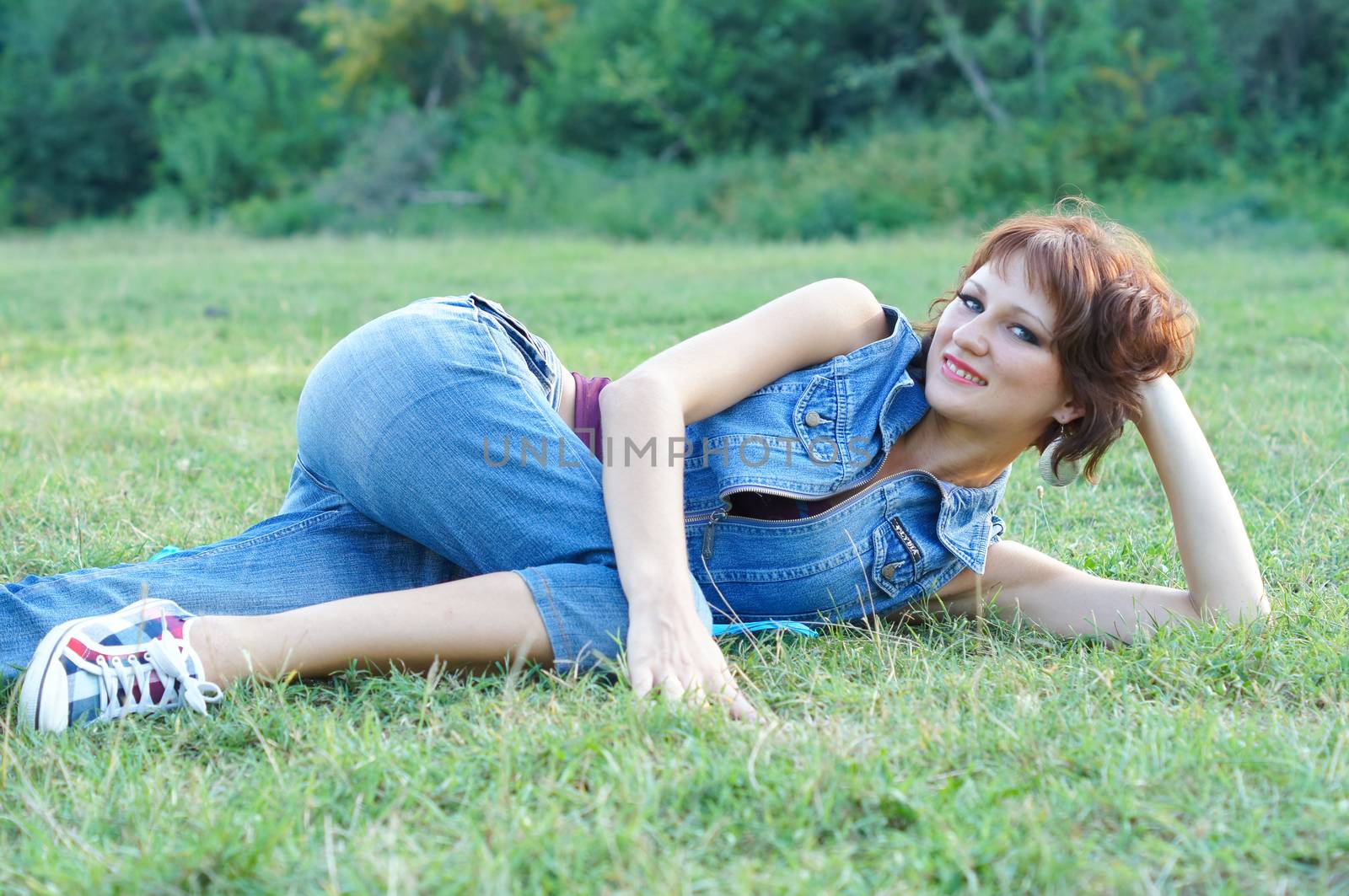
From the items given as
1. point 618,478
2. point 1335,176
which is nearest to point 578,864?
point 618,478

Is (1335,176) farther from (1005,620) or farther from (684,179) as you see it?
(1005,620)

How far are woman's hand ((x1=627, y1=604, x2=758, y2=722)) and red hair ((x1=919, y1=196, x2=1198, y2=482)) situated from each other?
3.07 ft

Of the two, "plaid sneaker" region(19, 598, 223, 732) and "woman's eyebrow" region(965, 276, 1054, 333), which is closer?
"plaid sneaker" region(19, 598, 223, 732)

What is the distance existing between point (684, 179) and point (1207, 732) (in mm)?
16066

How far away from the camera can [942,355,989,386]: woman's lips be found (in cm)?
251

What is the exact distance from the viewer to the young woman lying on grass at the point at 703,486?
227 centimetres

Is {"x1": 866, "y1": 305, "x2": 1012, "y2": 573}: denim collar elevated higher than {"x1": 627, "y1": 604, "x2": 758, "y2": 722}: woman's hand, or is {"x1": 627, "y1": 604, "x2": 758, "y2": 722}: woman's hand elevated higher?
{"x1": 866, "y1": 305, "x2": 1012, "y2": 573}: denim collar

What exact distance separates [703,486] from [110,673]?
3.74ft

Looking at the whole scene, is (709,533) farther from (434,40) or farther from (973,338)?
(434,40)

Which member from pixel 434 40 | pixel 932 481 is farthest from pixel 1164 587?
pixel 434 40

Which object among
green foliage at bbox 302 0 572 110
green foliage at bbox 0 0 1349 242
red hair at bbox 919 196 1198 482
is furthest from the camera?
green foliage at bbox 302 0 572 110

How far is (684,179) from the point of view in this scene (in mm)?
17438

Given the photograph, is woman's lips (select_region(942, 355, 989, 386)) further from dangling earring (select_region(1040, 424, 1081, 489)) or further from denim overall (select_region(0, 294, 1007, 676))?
dangling earring (select_region(1040, 424, 1081, 489))

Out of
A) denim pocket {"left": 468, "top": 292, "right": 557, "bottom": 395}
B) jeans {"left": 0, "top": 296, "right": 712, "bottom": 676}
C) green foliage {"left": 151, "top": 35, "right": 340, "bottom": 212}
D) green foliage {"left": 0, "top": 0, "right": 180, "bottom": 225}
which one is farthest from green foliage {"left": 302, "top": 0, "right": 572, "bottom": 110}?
jeans {"left": 0, "top": 296, "right": 712, "bottom": 676}
